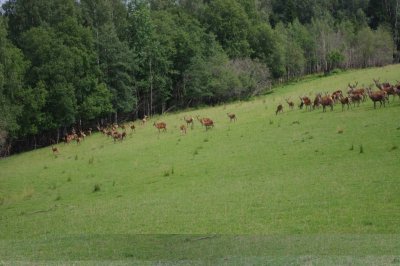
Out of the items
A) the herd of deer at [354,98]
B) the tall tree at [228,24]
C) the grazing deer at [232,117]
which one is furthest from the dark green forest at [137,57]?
the herd of deer at [354,98]

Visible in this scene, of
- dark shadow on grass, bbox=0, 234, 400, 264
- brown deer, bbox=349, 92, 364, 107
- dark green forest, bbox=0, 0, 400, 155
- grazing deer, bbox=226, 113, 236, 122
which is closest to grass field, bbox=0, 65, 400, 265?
dark shadow on grass, bbox=0, 234, 400, 264

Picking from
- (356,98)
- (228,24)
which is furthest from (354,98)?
(228,24)

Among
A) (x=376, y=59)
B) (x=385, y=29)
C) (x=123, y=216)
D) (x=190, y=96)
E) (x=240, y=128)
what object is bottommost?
(x=123, y=216)

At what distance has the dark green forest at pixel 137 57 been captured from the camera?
52625 mm

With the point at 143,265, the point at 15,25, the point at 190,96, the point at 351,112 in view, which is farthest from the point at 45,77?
the point at 143,265

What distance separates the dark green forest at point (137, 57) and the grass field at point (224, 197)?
13776 millimetres

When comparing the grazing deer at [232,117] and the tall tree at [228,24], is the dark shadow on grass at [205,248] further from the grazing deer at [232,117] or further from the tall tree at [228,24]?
the tall tree at [228,24]

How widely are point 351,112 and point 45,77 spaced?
31.9 meters

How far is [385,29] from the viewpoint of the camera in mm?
107812

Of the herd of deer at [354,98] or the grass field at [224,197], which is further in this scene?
the herd of deer at [354,98]

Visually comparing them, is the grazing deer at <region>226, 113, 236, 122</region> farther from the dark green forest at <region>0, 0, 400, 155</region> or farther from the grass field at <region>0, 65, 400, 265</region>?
the dark green forest at <region>0, 0, 400, 155</region>

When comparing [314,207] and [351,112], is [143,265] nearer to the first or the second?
[314,207]

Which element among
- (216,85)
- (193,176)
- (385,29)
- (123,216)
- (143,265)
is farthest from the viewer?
(385,29)

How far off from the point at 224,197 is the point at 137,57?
162ft
